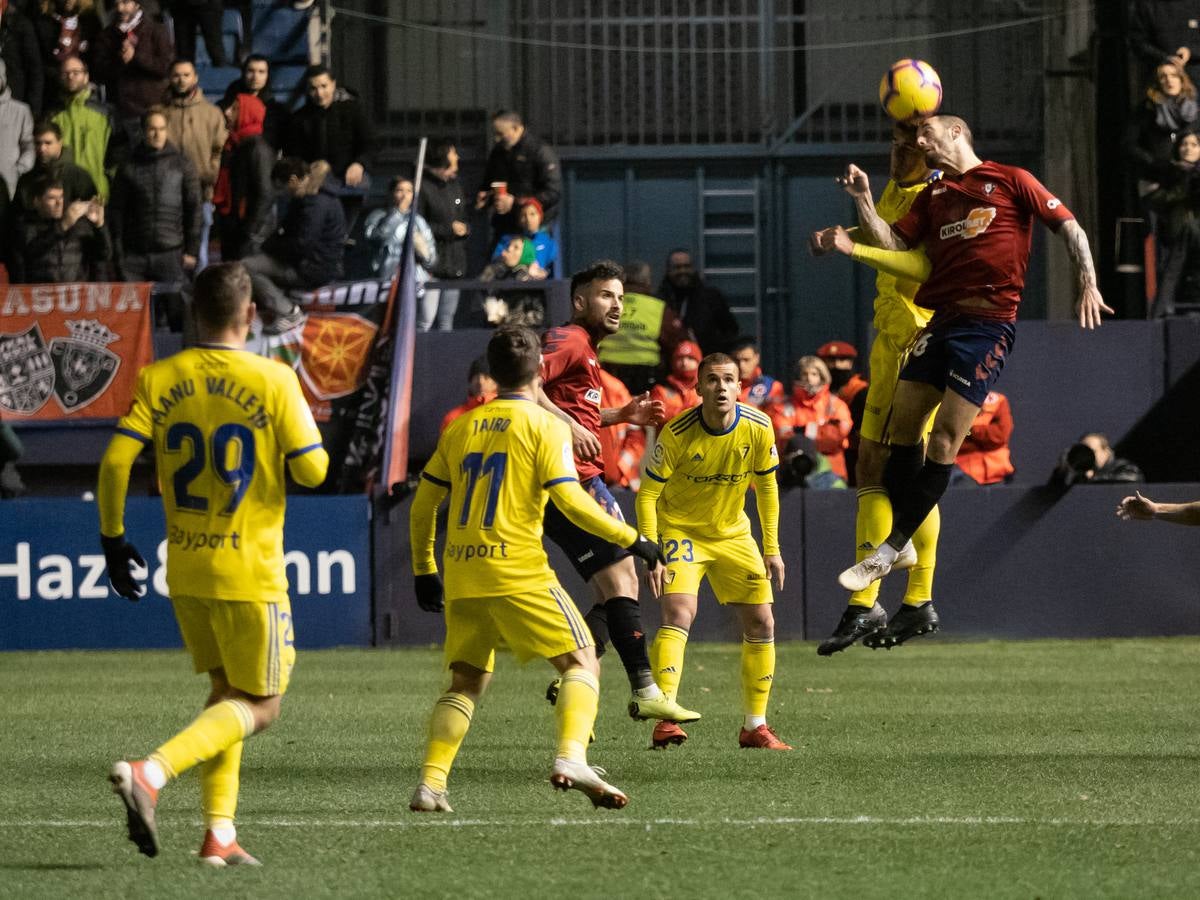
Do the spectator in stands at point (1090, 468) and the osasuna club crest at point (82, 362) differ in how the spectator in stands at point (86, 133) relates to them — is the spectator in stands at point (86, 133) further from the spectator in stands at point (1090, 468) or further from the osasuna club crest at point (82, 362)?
the spectator in stands at point (1090, 468)

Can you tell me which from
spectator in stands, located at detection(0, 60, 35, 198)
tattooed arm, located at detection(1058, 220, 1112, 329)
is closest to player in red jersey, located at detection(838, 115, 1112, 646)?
tattooed arm, located at detection(1058, 220, 1112, 329)

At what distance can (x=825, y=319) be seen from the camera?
70.7 feet

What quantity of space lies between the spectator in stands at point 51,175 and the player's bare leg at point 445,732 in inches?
449

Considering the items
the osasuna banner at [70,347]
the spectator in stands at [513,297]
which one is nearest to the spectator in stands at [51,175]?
the osasuna banner at [70,347]

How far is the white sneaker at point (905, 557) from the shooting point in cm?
880

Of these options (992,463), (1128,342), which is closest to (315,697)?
(992,463)

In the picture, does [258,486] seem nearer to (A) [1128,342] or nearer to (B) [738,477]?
(B) [738,477]

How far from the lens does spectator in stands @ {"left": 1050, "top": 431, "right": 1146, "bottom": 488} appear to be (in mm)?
16297

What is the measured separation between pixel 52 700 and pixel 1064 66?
13.3 m

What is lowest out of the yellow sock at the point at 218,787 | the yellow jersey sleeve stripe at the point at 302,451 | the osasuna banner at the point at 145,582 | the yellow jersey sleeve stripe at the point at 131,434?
the osasuna banner at the point at 145,582

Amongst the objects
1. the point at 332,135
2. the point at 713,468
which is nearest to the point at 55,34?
the point at 332,135

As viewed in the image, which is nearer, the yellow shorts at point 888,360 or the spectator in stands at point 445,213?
the yellow shorts at point 888,360

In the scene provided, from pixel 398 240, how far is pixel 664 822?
11.3 m

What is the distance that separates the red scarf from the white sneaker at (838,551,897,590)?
34.9ft
